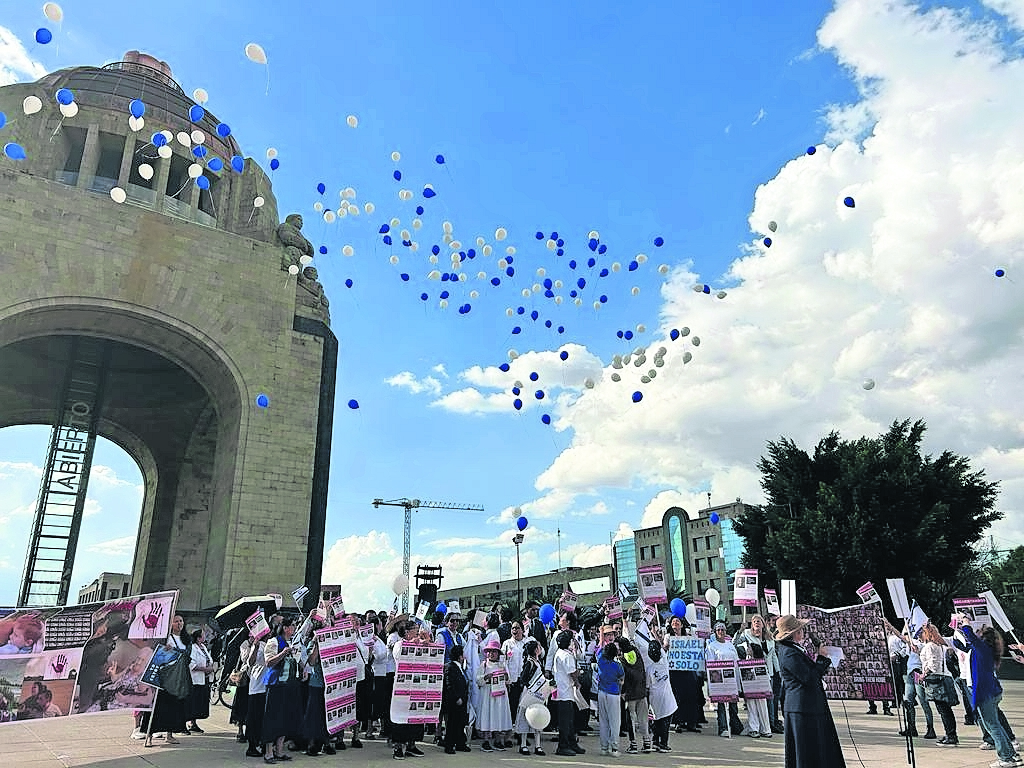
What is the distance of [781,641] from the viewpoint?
6566 mm

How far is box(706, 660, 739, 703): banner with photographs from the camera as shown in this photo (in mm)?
11250

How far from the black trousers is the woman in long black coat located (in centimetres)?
393

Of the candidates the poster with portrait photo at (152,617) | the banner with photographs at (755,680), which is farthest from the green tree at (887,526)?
the poster with portrait photo at (152,617)

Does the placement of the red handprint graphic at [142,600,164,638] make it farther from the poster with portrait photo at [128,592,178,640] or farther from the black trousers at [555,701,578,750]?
the black trousers at [555,701,578,750]

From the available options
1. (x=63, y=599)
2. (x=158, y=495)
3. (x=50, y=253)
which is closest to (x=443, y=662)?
(x=50, y=253)

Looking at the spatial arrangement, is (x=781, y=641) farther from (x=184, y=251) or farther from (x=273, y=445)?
(x=184, y=251)

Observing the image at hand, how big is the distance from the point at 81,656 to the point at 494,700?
5.60 meters

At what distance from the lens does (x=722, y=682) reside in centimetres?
1138

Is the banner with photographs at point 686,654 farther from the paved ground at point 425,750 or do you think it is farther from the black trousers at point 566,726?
the black trousers at point 566,726

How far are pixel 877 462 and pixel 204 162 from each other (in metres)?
25.6

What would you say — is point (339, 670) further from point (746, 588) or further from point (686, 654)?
point (746, 588)

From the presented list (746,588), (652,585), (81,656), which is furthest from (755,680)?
(81,656)

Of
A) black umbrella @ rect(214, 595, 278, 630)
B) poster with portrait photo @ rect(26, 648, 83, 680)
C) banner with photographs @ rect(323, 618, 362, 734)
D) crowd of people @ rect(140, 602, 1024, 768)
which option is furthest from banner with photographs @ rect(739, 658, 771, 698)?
black umbrella @ rect(214, 595, 278, 630)

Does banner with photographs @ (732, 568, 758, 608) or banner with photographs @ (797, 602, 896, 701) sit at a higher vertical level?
banner with photographs @ (732, 568, 758, 608)
